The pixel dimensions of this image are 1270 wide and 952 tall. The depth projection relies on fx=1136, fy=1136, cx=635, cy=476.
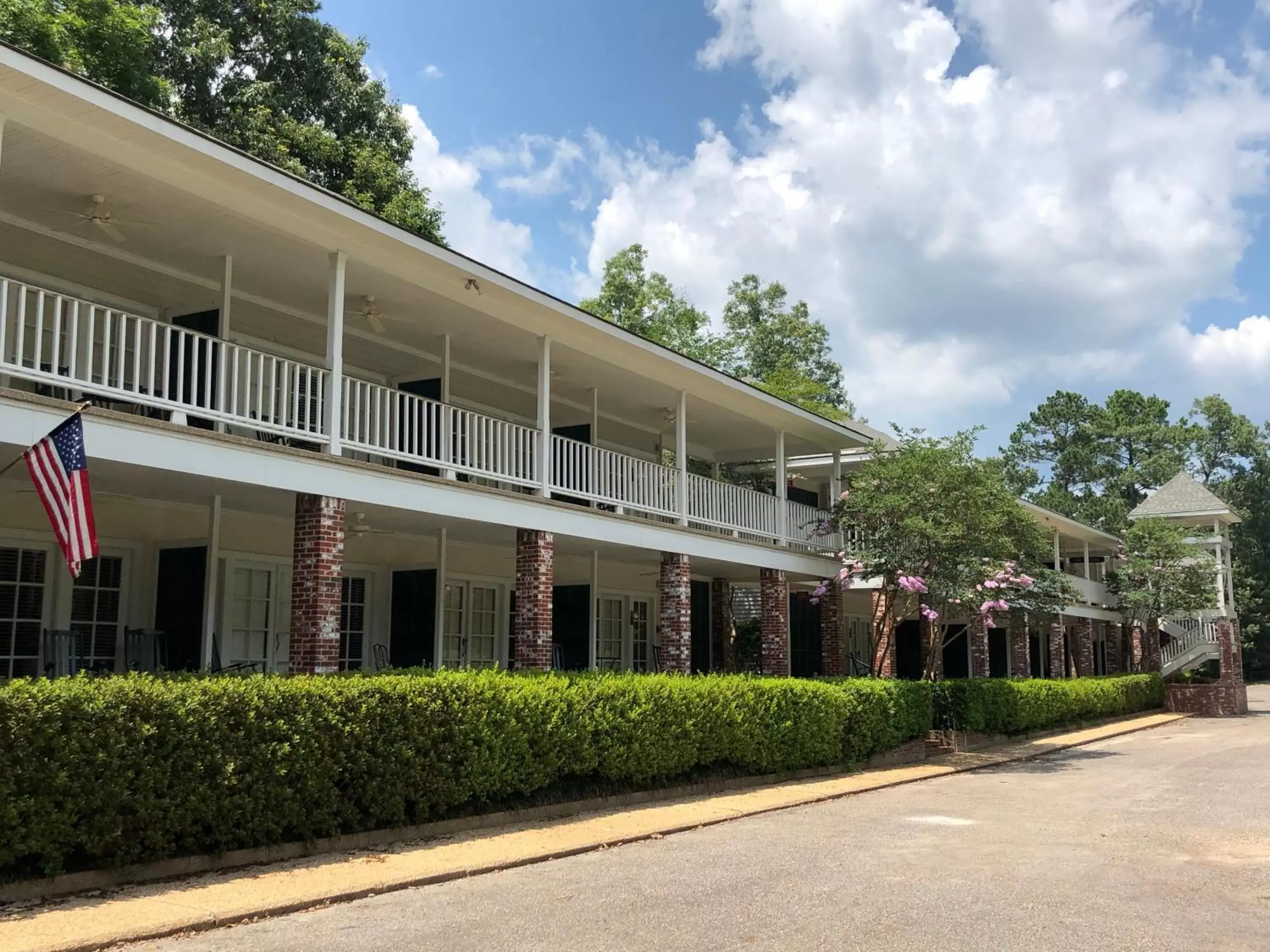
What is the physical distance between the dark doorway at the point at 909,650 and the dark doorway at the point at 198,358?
2390 centimetres

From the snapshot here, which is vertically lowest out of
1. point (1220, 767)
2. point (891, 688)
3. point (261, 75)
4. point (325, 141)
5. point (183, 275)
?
point (1220, 767)

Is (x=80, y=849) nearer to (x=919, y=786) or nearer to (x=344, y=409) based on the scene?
(x=344, y=409)

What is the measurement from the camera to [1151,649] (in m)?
38.4

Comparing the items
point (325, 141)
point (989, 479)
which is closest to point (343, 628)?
point (989, 479)

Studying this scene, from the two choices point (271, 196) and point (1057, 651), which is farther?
point (1057, 651)

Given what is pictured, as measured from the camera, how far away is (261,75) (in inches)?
1222

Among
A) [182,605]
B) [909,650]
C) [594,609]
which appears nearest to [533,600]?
[182,605]

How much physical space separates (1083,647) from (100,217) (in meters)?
36.2

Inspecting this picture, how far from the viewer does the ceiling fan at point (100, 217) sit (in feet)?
36.3

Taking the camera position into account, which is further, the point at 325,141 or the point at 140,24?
the point at 325,141

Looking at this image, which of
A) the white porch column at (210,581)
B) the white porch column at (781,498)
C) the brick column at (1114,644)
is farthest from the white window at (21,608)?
the brick column at (1114,644)

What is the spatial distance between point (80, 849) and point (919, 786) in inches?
452

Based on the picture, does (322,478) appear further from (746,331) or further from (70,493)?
(746,331)

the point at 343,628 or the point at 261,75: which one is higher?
the point at 261,75
